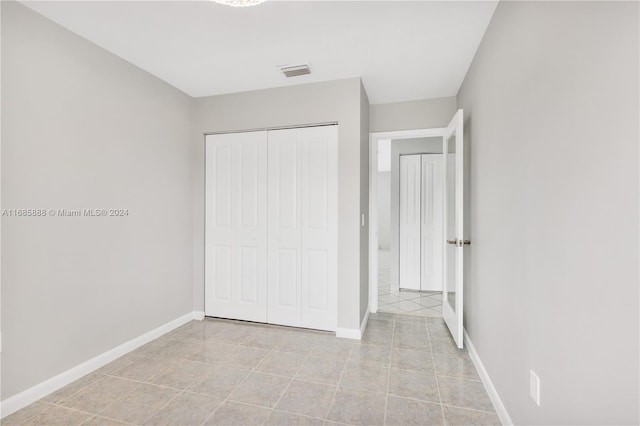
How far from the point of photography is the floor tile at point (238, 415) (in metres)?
1.72

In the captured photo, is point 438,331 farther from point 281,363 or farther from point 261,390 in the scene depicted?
point 261,390

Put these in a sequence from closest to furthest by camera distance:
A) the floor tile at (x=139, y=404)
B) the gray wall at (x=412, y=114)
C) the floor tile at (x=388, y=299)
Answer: the floor tile at (x=139, y=404)
the gray wall at (x=412, y=114)
the floor tile at (x=388, y=299)

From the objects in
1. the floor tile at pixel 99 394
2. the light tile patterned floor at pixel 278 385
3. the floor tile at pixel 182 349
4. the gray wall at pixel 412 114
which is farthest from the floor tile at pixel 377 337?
the gray wall at pixel 412 114

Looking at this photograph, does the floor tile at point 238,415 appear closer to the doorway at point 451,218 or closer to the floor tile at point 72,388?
the floor tile at point 72,388

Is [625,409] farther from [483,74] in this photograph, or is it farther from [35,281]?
[35,281]

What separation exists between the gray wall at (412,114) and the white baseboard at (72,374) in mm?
3245

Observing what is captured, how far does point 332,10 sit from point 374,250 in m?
2.55

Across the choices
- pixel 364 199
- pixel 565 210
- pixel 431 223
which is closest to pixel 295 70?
pixel 364 199

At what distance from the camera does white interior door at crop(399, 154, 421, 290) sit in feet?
14.9

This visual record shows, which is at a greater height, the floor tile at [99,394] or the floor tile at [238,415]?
the floor tile at [238,415]

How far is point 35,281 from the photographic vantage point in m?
1.94

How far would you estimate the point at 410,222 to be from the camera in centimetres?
457

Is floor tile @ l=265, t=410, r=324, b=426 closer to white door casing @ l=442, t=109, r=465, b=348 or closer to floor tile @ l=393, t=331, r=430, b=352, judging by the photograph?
floor tile @ l=393, t=331, r=430, b=352

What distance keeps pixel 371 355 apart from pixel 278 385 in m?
0.86
